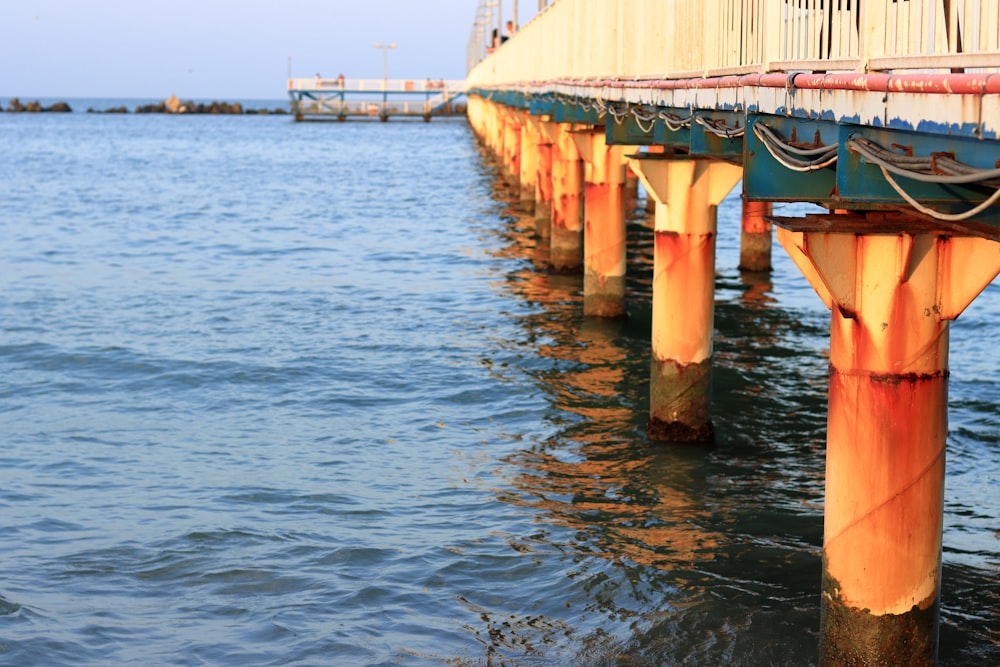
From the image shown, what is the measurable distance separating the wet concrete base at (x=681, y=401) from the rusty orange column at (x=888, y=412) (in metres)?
4.97

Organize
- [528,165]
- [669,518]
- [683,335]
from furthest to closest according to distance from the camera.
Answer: [528,165] < [683,335] < [669,518]

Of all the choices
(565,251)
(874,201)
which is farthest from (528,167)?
(874,201)

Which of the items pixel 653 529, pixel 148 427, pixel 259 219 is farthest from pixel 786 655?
pixel 259 219

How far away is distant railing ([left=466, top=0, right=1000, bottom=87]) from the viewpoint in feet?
16.1

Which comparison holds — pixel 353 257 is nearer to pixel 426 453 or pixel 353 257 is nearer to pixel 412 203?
pixel 412 203

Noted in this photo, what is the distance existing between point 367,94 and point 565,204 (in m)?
98.9

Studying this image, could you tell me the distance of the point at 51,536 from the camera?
10000mm

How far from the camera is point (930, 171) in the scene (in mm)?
4914

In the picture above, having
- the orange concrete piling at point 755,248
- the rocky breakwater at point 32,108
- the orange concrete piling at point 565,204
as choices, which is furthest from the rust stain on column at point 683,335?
the rocky breakwater at point 32,108

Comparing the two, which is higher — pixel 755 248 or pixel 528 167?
pixel 528 167

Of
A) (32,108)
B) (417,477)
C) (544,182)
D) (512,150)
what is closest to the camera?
(417,477)

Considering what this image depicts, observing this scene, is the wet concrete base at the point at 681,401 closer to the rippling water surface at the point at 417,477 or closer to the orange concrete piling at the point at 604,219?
the rippling water surface at the point at 417,477

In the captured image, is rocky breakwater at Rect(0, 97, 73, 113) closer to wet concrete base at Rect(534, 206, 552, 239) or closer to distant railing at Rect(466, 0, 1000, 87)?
wet concrete base at Rect(534, 206, 552, 239)

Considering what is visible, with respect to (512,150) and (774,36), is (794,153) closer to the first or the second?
(774,36)
